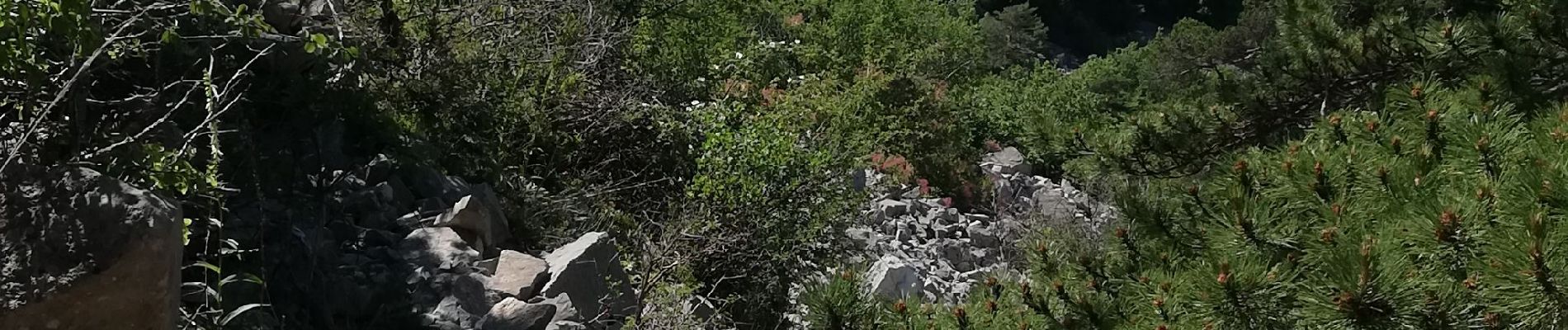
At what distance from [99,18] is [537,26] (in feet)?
15.0

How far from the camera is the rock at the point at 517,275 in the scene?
4164mm

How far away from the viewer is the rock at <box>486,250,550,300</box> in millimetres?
4164

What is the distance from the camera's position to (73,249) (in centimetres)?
192

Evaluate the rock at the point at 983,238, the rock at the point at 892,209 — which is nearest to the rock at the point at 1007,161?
the rock at the point at 983,238

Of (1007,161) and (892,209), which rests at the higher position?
(892,209)

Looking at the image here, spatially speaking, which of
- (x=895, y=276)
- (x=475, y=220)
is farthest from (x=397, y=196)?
(x=895, y=276)

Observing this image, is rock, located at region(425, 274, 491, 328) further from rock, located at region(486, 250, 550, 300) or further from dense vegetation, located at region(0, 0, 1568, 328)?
dense vegetation, located at region(0, 0, 1568, 328)

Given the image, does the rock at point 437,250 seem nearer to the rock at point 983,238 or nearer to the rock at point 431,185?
the rock at point 431,185

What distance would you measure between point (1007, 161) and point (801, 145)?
10.2m

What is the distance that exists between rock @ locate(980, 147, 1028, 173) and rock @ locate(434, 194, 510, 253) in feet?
43.0

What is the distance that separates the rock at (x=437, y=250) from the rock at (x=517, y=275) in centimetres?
10

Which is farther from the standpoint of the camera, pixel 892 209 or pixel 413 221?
pixel 892 209

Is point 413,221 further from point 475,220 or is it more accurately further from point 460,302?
point 460,302

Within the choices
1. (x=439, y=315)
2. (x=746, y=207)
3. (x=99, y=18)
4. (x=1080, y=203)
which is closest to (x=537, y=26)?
(x=746, y=207)
